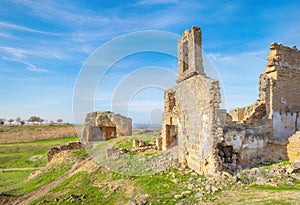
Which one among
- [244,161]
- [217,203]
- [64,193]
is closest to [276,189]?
[217,203]

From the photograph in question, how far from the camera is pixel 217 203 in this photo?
243 inches

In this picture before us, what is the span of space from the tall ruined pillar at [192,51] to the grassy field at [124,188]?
5.44 m

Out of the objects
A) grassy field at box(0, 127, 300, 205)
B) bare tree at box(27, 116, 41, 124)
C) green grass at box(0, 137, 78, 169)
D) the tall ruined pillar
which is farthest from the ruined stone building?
bare tree at box(27, 116, 41, 124)

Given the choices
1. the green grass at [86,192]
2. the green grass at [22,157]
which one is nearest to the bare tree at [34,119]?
the green grass at [22,157]

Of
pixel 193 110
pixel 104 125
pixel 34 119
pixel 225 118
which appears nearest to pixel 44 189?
pixel 193 110

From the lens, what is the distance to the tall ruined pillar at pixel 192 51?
474 inches

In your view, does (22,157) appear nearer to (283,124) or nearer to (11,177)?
(11,177)

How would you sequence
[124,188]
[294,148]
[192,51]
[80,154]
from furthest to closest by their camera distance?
[80,154] < [192,51] < [294,148] < [124,188]

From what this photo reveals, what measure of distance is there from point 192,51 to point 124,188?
8084 mm

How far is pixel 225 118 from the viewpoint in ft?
32.1

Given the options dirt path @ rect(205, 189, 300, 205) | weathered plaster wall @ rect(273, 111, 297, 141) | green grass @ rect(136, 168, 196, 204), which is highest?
weathered plaster wall @ rect(273, 111, 297, 141)

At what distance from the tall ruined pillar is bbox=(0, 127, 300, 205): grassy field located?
544 cm

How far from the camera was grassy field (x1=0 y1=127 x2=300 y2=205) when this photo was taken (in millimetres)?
6422

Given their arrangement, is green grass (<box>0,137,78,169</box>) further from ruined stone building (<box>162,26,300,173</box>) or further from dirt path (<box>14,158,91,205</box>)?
ruined stone building (<box>162,26,300,173</box>)
